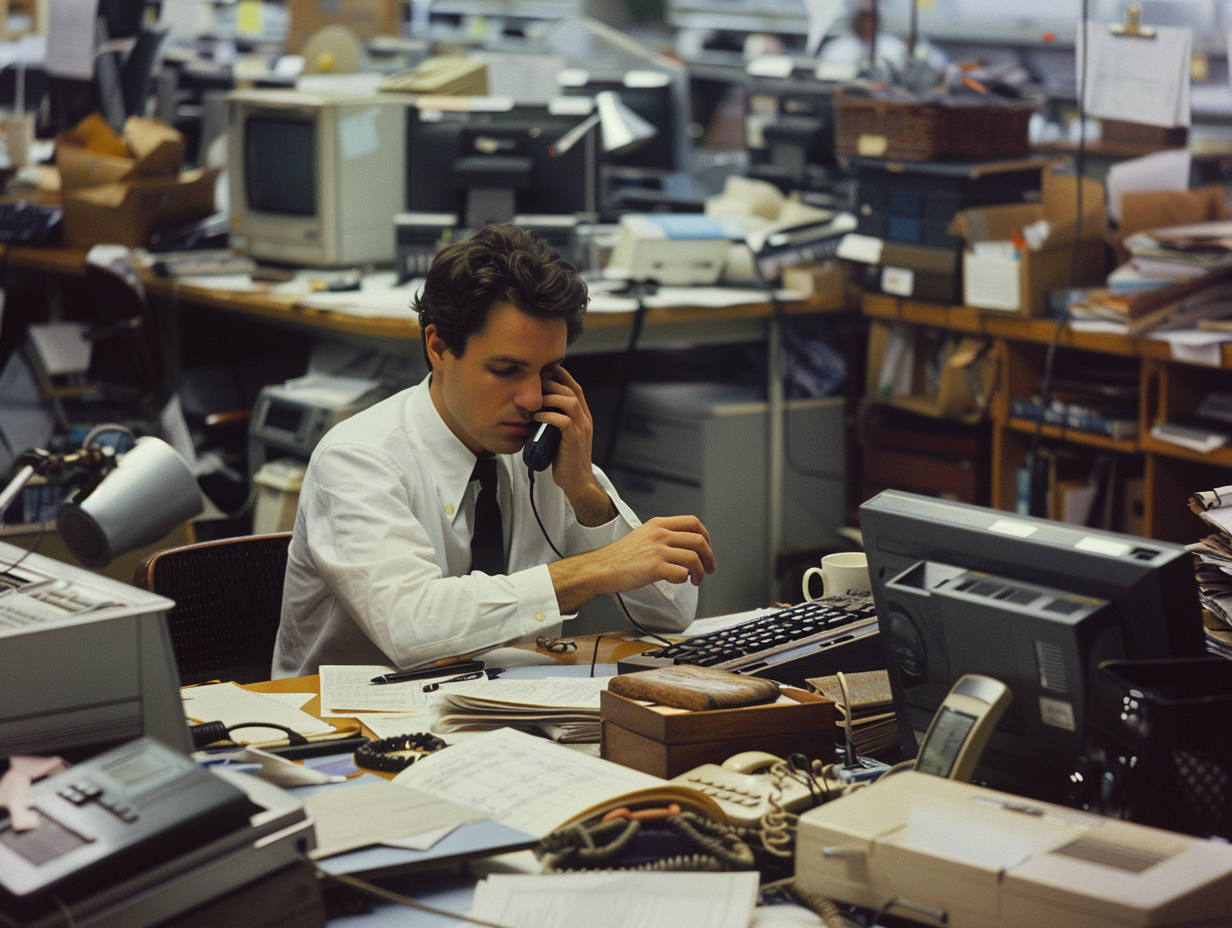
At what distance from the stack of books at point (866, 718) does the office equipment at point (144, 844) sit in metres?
0.58

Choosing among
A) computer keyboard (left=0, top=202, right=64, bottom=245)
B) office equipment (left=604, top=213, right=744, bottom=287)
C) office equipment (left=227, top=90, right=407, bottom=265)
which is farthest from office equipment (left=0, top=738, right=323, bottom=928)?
computer keyboard (left=0, top=202, right=64, bottom=245)

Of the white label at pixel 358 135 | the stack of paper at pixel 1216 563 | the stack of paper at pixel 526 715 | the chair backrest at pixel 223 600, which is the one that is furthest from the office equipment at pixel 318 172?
the stack of paper at pixel 1216 563

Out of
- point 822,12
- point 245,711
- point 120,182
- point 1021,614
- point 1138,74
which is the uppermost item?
point 822,12

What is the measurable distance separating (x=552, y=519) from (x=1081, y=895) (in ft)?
3.91

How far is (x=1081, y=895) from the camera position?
3.02 ft

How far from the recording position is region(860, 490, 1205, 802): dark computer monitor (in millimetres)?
1115

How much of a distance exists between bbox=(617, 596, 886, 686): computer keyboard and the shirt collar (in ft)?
1.31

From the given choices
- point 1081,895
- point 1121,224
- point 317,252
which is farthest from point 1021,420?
point 1081,895

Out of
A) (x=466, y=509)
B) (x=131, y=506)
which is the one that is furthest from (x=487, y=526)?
(x=131, y=506)

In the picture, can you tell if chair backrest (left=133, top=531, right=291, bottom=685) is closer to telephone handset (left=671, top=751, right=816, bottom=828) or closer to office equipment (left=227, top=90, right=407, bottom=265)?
telephone handset (left=671, top=751, right=816, bottom=828)

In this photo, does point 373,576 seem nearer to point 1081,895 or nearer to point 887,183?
point 1081,895

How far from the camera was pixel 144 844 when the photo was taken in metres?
0.96

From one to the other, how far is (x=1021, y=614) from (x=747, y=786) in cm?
28

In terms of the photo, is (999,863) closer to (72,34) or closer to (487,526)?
(487,526)
